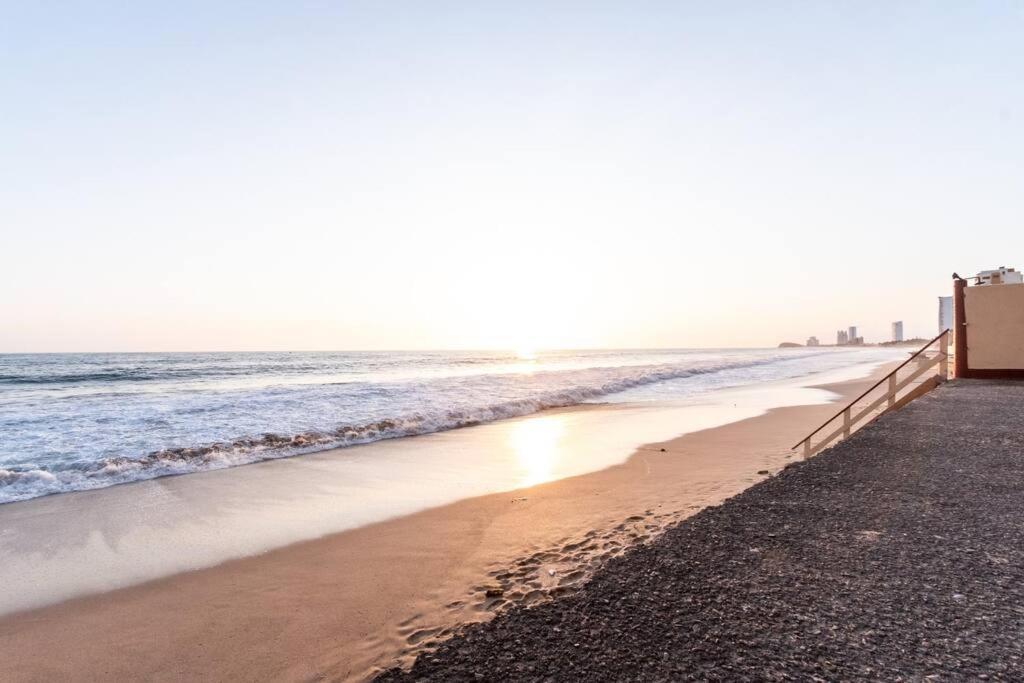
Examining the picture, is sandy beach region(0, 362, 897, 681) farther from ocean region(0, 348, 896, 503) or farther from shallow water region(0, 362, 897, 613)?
ocean region(0, 348, 896, 503)

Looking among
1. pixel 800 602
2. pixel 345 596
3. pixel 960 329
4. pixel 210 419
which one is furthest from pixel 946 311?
pixel 210 419

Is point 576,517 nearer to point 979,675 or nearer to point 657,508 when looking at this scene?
point 657,508

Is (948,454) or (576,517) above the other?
(948,454)

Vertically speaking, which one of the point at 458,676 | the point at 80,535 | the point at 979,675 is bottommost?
the point at 80,535

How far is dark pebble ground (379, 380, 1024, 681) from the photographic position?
2922 mm

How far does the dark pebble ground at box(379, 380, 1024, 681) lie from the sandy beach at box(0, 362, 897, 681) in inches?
36.8

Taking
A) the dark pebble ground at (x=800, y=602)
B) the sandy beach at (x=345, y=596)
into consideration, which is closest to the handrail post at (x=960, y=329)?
the sandy beach at (x=345, y=596)

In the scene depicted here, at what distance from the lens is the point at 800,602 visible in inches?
137

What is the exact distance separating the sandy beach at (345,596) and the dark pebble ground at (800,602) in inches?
36.8

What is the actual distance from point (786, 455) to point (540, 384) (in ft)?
63.5

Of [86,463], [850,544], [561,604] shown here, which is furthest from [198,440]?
[850,544]

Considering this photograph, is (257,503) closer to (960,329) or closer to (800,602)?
(800,602)

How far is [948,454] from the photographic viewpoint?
6.94m

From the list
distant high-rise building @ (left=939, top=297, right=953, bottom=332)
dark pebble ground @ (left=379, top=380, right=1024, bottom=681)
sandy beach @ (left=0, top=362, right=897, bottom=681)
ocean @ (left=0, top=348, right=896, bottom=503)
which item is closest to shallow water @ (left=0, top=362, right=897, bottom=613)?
sandy beach @ (left=0, top=362, right=897, bottom=681)
